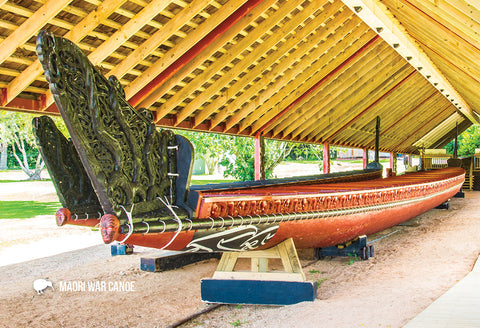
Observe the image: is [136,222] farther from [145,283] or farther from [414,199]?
[414,199]

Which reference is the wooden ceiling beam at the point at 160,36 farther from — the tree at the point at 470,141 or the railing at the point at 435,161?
the tree at the point at 470,141

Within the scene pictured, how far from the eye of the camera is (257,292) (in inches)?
139

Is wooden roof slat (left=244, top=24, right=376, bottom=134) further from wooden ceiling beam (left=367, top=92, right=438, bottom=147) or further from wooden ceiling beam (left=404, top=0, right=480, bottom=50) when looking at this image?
wooden ceiling beam (left=367, top=92, right=438, bottom=147)

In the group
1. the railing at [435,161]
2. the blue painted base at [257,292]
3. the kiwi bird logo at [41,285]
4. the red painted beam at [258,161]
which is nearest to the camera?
the blue painted base at [257,292]

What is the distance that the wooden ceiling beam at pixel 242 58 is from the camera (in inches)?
267

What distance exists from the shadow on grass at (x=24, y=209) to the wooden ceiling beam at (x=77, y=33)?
6016mm

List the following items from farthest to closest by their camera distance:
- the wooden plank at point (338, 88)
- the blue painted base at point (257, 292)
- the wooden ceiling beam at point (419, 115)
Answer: the wooden ceiling beam at point (419, 115) → the wooden plank at point (338, 88) → the blue painted base at point (257, 292)

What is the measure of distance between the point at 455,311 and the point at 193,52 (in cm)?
490

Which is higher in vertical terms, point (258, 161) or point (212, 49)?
point (212, 49)

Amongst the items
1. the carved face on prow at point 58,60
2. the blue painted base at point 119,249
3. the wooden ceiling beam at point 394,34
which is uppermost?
the wooden ceiling beam at point 394,34

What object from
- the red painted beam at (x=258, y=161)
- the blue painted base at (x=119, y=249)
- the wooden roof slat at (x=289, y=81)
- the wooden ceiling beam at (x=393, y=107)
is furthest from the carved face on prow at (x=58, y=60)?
the wooden ceiling beam at (x=393, y=107)

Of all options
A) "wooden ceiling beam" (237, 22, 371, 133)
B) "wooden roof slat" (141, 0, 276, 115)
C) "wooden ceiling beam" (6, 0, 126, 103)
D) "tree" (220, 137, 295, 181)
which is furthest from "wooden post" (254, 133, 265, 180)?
"wooden ceiling beam" (6, 0, 126, 103)

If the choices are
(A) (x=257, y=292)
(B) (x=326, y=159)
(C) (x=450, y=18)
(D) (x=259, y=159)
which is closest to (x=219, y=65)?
(D) (x=259, y=159)

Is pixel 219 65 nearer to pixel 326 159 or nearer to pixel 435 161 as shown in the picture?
pixel 326 159
